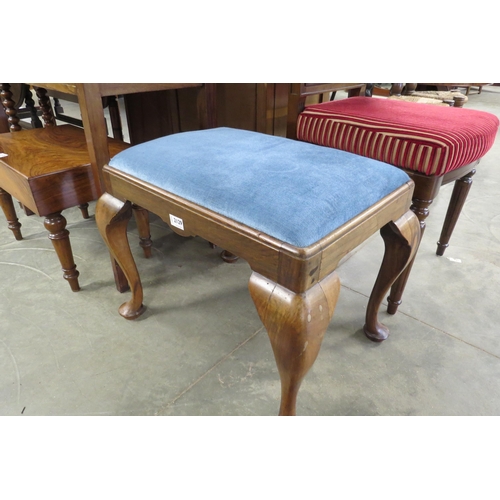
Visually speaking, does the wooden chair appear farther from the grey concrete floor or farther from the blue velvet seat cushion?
the blue velvet seat cushion

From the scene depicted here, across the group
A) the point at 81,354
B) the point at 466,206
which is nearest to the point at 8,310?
the point at 81,354

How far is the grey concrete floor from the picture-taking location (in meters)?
0.91

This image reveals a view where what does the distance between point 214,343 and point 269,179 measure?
588mm

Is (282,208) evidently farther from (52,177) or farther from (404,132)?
(52,177)

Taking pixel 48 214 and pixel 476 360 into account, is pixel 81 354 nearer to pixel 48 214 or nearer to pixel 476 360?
pixel 48 214

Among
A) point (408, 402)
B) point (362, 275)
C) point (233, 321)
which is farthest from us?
point (362, 275)

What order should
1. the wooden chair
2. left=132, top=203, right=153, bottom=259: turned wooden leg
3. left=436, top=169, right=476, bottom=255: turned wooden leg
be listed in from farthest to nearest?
left=132, top=203, right=153, bottom=259: turned wooden leg
left=436, top=169, right=476, bottom=255: turned wooden leg
the wooden chair

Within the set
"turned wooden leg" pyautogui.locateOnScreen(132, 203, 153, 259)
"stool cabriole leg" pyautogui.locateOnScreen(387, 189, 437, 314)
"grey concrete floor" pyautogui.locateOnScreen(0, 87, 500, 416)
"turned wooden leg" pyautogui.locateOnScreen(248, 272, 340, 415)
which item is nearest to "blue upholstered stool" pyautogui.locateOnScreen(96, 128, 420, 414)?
"turned wooden leg" pyautogui.locateOnScreen(248, 272, 340, 415)

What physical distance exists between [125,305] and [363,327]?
0.72 m

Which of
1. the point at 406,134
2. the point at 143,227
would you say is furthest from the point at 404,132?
the point at 143,227

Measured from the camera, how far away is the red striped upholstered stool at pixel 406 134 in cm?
89

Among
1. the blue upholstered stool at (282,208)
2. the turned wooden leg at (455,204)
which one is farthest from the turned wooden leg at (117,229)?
the turned wooden leg at (455,204)

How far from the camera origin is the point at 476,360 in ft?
3.38

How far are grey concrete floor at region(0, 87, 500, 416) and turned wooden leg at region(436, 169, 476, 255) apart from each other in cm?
7
